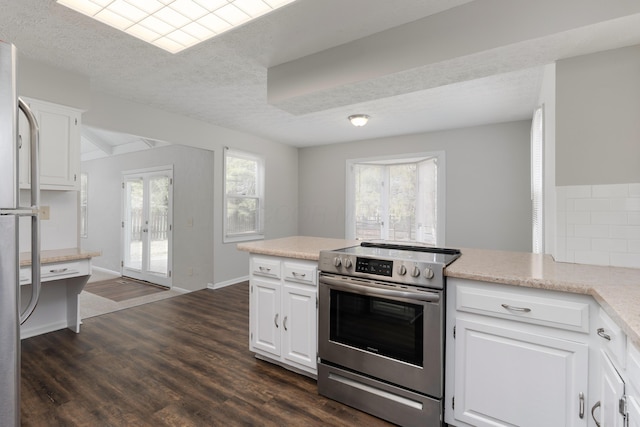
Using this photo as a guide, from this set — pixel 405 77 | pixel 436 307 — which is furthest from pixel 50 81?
pixel 436 307

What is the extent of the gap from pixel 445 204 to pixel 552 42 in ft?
10.8

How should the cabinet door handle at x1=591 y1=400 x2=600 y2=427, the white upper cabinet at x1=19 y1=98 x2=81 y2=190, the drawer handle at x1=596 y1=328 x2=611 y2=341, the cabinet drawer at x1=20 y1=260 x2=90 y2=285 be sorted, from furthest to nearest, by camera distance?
1. the white upper cabinet at x1=19 y1=98 x2=81 y2=190
2. the cabinet drawer at x1=20 y1=260 x2=90 y2=285
3. the cabinet door handle at x1=591 y1=400 x2=600 y2=427
4. the drawer handle at x1=596 y1=328 x2=611 y2=341

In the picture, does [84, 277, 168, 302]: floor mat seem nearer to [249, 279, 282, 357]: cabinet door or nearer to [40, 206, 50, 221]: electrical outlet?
[40, 206, 50, 221]: electrical outlet

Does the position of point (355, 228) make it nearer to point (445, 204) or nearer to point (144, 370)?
point (445, 204)

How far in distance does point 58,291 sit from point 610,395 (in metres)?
4.17

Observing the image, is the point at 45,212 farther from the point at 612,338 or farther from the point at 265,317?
the point at 612,338

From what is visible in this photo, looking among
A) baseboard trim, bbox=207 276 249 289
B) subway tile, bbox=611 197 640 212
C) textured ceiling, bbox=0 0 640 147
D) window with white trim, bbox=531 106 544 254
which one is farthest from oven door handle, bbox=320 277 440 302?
baseboard trim, bbox=207 276 249 289

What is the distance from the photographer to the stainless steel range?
1774 mm

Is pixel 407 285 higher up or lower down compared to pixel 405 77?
lower down

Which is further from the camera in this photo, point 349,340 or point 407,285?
point 349,340

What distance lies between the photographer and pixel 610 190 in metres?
1.95

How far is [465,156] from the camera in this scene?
15.8 ft

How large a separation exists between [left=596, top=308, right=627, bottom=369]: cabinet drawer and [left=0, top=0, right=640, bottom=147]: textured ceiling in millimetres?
1433

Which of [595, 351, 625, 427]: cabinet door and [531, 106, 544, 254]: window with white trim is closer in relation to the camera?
[595, 351, 625, 427]: cabinet door
